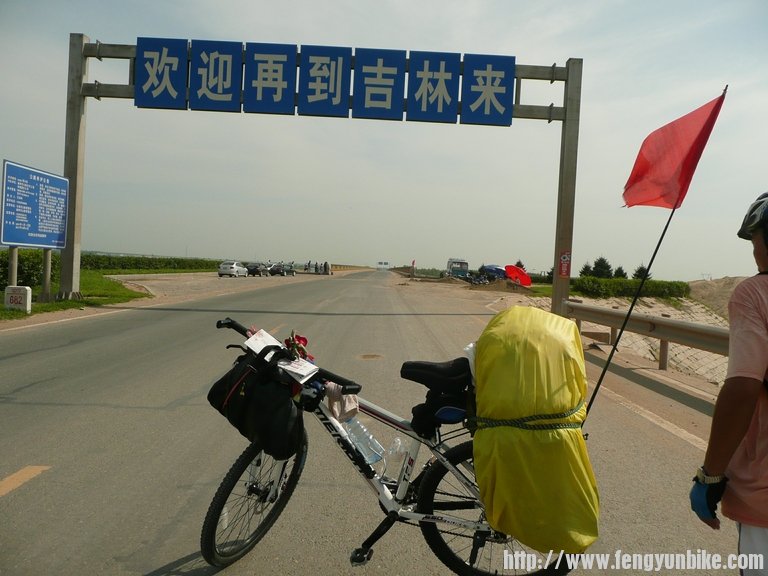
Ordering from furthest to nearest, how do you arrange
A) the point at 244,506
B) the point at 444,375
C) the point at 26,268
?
the point at 26,268, the point at 244,506, the point at 444,375

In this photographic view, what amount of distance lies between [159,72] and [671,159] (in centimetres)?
1778

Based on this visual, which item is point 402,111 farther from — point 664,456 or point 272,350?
point 272,350

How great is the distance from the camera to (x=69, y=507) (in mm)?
3482

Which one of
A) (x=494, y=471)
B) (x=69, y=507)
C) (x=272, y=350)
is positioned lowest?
(x=69, y=507)

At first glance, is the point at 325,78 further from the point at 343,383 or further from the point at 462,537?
the point at 462,537

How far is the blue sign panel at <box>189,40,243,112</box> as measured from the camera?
57.6 feet

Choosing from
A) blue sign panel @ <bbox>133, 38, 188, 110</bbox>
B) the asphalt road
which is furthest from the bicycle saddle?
blue sign panel @ <bbox>133, 38, 188, 110</bbox>

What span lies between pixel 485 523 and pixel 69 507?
2.51 m

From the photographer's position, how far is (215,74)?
17.6 metres

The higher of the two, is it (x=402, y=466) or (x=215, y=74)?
(x=215, y=74)

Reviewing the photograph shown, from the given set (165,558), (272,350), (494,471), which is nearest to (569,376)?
(494,471)

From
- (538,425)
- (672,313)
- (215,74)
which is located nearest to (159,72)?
(215,74)

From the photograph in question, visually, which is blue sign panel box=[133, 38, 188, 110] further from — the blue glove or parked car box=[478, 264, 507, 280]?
parked car box=[478, 264, 507, 280]

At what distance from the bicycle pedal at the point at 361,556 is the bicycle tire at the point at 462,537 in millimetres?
292
